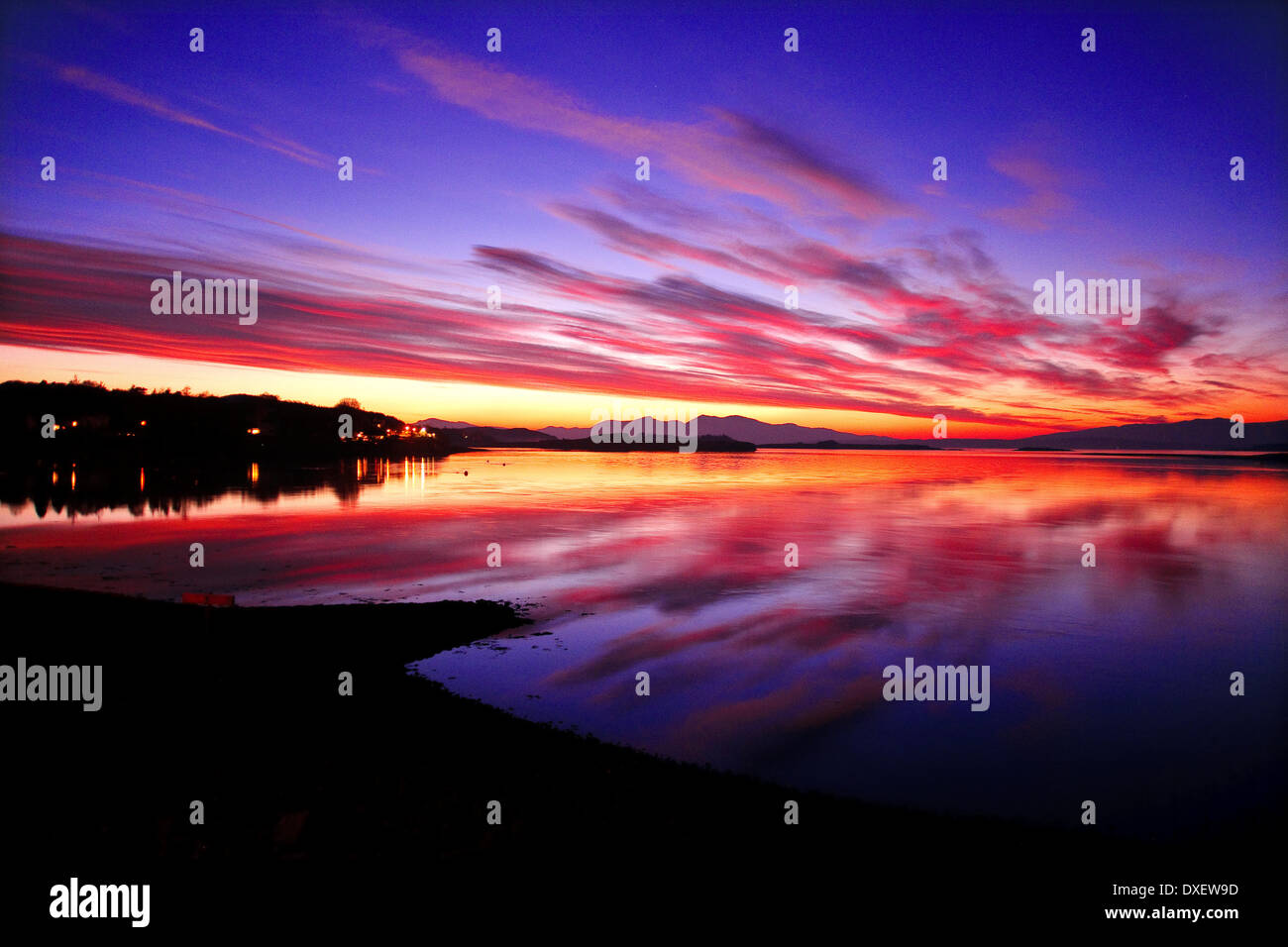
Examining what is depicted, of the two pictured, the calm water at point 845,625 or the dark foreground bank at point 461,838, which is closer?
the dark foreground bank at point 461,838

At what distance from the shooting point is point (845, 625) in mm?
19609

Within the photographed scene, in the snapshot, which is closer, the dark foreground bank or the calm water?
the dark foreground bank

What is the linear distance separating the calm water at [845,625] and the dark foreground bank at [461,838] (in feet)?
4.65

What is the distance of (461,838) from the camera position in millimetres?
6711

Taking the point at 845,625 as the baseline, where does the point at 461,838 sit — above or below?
above

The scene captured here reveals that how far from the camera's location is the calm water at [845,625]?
11039 mm

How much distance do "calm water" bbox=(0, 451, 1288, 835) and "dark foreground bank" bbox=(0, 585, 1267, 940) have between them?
1.42m

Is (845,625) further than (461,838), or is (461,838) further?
(845,625)

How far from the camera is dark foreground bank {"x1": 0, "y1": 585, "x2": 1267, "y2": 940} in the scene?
5.95 meters

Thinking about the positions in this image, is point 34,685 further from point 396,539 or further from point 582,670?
point 396,539

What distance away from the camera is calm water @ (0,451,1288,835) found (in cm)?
1104

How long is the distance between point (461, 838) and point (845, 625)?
49.1ft
